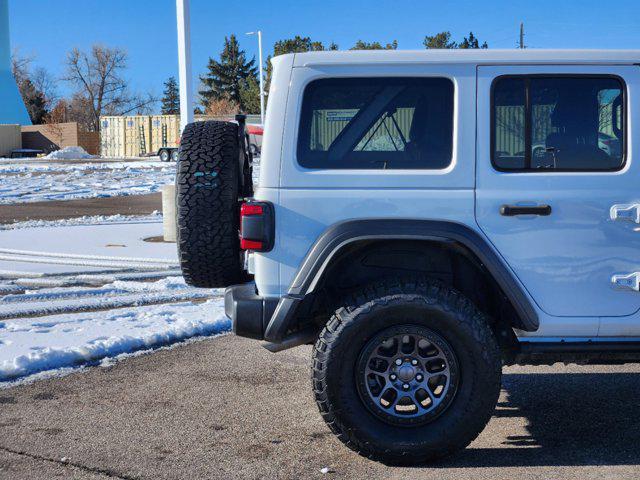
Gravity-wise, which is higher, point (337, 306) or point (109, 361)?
point (337, 306)

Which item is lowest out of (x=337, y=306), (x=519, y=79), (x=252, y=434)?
(x=252, y=434)

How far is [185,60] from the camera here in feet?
39.2

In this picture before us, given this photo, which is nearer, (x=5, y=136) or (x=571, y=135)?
(x=571, y=135)

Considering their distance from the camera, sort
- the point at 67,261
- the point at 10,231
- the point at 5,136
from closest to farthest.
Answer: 1. the point at 67,261
2. the point at 10,231
3. the point at 5,136

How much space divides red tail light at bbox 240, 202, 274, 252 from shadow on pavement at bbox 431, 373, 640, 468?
1442mm

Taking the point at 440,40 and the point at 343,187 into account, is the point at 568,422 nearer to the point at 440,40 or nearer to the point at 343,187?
the point at 343,187

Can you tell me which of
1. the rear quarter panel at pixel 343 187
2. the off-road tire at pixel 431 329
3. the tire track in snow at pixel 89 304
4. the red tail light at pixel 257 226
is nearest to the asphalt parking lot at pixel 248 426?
the off-road tire at pixel 431 329

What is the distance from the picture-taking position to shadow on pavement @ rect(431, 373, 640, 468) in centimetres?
418

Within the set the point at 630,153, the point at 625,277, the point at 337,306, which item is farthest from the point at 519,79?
the point at 337,306

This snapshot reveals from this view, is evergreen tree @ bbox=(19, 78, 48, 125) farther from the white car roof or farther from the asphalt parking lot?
the white car roof

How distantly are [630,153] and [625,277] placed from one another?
64cm

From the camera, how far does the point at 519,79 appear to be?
4.17 m

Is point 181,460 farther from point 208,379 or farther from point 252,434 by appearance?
point 208,379

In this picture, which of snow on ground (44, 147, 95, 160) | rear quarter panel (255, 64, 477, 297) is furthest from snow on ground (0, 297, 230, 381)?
snow on ground (44, 147, 95, 160)
